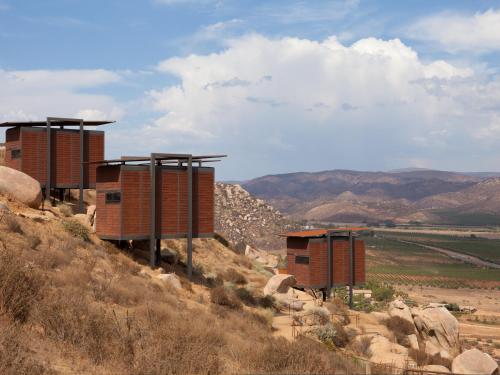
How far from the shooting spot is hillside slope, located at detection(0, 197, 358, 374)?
37.2 feet

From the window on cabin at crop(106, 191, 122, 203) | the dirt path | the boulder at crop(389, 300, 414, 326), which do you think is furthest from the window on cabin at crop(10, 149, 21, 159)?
the dirt path

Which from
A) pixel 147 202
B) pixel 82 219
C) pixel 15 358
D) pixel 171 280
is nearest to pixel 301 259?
pixel 147 202

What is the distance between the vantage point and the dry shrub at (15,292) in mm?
12766

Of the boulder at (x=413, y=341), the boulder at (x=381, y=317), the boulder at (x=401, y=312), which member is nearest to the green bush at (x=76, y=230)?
the boulder at (x=413, y=341)

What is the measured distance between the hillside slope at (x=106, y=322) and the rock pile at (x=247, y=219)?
73122mm

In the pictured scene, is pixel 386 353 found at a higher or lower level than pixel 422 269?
higher

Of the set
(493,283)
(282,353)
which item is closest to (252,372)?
(282,353)

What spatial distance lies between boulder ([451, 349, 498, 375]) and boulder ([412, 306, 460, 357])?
6.54 meters

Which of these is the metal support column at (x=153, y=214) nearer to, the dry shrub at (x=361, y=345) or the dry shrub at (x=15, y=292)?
the dry shrub at (x=361, y=345)

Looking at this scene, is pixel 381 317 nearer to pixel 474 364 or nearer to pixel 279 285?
pixel 279 285

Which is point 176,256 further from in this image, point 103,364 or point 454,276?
point 454,276

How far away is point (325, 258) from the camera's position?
130 ft

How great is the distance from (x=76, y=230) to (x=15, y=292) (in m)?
14.8

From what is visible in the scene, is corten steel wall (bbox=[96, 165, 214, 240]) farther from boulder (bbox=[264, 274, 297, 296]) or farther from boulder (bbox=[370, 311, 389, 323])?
boulder (bbox=[370, 311, 389, 323])
